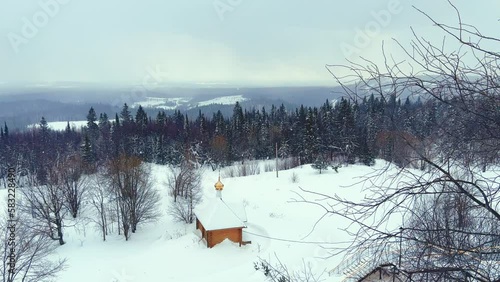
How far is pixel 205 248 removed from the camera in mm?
18797

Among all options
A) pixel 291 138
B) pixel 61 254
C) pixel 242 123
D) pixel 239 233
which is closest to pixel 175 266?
pixel 239 233

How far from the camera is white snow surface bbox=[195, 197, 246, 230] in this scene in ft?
61.9

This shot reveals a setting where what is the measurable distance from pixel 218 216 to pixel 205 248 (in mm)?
1870

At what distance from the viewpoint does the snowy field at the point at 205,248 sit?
16.4 meters

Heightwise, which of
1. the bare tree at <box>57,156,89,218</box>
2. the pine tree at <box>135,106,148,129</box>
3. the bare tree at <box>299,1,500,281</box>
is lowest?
the bare tree at <box>57,156,89,218</box>

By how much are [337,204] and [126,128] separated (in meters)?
62.0

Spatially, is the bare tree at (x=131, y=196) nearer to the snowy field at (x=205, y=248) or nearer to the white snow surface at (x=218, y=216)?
the snowy field at (x=205, y=248)

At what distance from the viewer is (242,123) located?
6275 cm

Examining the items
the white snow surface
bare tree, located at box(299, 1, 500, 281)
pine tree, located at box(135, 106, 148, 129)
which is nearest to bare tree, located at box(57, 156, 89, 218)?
the white snow surface

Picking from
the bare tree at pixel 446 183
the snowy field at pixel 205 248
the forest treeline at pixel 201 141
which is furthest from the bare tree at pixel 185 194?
the bare tree at pixel 446 183

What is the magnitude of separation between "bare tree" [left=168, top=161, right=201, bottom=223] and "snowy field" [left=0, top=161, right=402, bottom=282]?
0.83m

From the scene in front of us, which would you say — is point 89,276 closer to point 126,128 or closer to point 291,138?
point 291,138

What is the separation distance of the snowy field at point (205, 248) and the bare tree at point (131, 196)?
3.75 ft

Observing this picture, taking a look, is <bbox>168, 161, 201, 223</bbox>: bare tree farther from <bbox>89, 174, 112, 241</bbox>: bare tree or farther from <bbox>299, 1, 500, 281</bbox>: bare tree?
<bbox>299, 1, 500, 281</bbox>: bare tree
